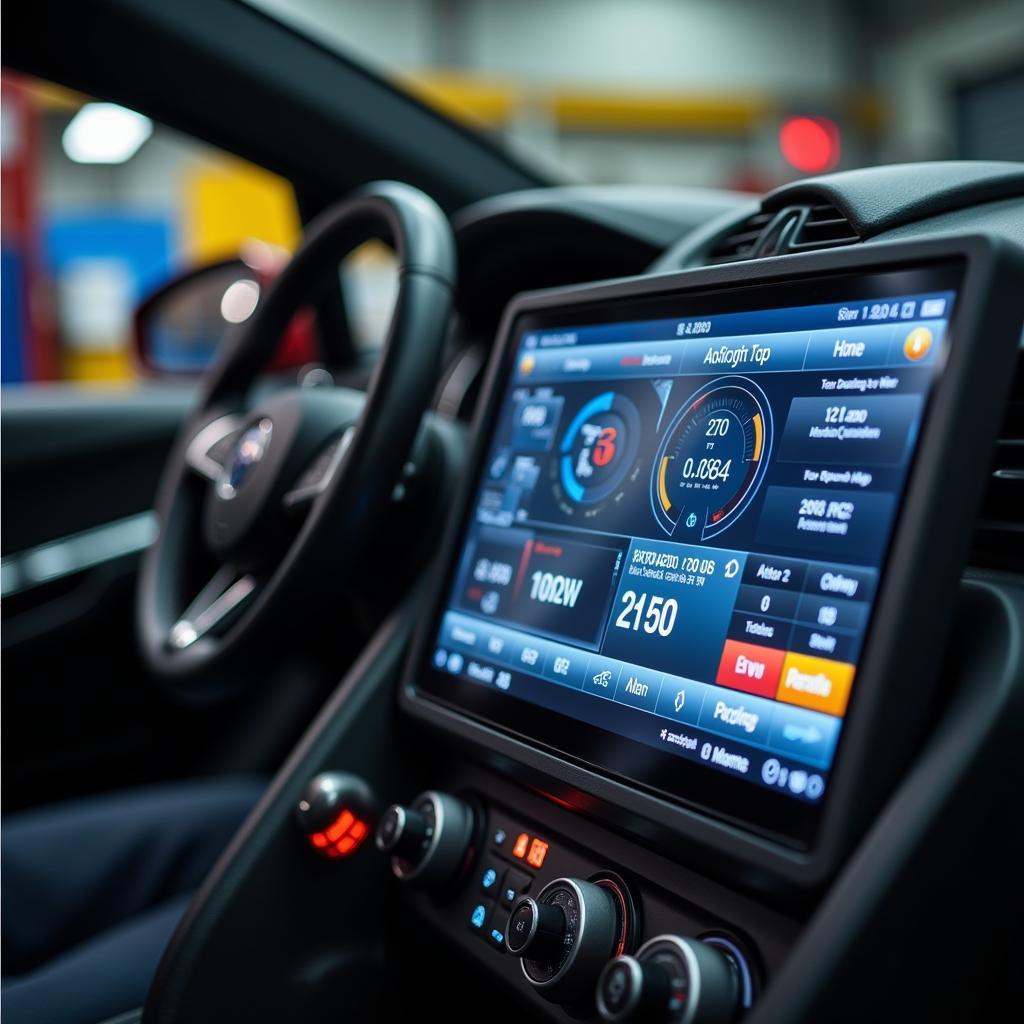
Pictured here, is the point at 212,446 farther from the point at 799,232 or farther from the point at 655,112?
the point at 655,112

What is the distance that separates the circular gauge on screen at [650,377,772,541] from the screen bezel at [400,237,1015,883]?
6 cm

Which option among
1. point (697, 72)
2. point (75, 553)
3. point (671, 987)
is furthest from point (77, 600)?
point (697, 72)

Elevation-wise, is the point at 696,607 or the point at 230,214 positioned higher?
the point at 230,214

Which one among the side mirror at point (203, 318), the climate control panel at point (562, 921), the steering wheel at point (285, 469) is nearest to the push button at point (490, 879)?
the climate control panel at point (562, 921)

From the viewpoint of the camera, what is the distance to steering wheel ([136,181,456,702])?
798 mm

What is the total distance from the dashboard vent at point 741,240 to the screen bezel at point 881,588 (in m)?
0.13

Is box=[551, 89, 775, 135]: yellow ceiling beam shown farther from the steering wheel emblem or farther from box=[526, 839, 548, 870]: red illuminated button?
box=[526, 839, 548, 870]: red illuminated button

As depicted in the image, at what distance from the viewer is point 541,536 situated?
728 millimetres

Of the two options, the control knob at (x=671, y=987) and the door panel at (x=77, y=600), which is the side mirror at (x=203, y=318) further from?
the control knob at (x=671, y=987)

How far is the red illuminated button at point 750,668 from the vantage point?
543 millimetres

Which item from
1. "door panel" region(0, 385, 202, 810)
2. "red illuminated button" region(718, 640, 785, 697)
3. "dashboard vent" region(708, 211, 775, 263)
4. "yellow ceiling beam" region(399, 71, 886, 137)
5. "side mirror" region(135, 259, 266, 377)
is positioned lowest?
"door panel" region(0, 385, 202, 810)

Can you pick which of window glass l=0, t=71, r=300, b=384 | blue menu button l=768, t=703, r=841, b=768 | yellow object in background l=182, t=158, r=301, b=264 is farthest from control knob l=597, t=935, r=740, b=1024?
yellow object in background l=182, t=158, r=301, b=264

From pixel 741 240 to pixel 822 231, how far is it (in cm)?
10

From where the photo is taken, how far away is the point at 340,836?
0.79 metres
